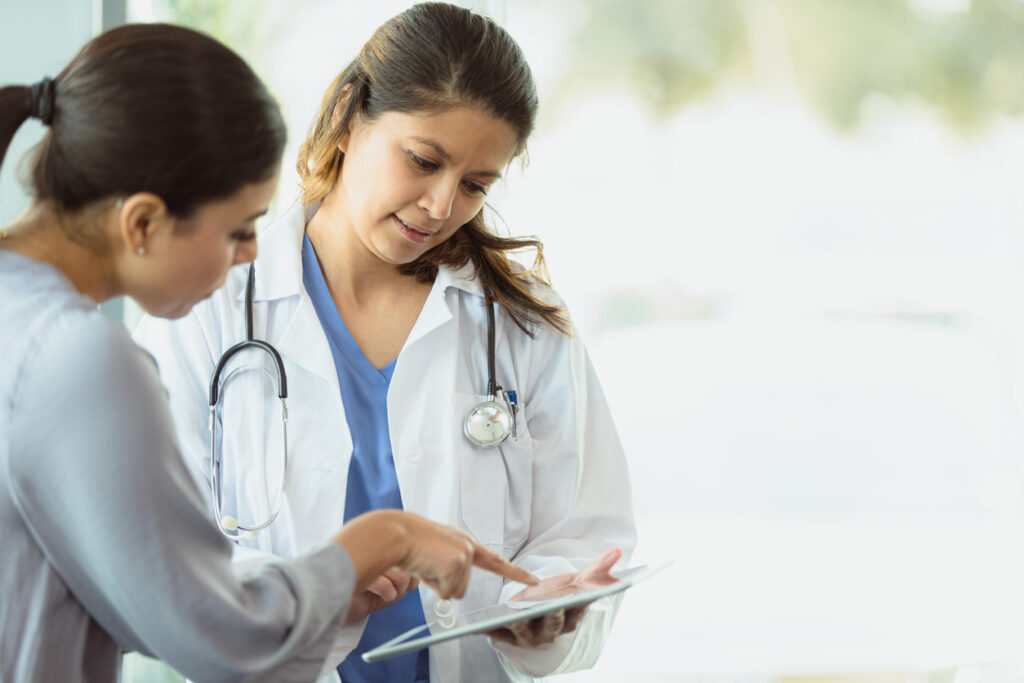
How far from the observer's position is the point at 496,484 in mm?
1457

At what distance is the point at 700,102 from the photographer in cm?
440

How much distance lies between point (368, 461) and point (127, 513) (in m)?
0.68

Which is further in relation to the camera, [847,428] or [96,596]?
[847,428]

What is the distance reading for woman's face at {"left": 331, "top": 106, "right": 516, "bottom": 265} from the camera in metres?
1.36

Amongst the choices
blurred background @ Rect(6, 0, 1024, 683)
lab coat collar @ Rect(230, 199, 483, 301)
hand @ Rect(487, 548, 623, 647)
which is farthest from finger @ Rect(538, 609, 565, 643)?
blurred background @ Rect(6, 0, 1024, 683)

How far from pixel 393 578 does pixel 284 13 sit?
141 cm

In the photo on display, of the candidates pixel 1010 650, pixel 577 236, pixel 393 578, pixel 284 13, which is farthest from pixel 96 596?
pixel 577 236

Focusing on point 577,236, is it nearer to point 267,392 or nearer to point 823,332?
point 823,332

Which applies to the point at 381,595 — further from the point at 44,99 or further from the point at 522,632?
the point at 44,99

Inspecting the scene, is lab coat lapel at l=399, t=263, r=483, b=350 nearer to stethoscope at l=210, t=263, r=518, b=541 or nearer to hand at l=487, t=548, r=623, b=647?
stethoscope at l=210, t=263, r=518, b=541

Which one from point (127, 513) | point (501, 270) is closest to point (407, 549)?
point (127, 513)

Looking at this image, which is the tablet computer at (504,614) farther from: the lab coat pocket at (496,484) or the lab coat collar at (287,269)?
the lab coat collar at (287,269)

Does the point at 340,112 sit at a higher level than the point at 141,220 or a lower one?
higher

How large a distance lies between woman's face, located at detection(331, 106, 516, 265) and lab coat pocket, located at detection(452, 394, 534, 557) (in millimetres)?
262
